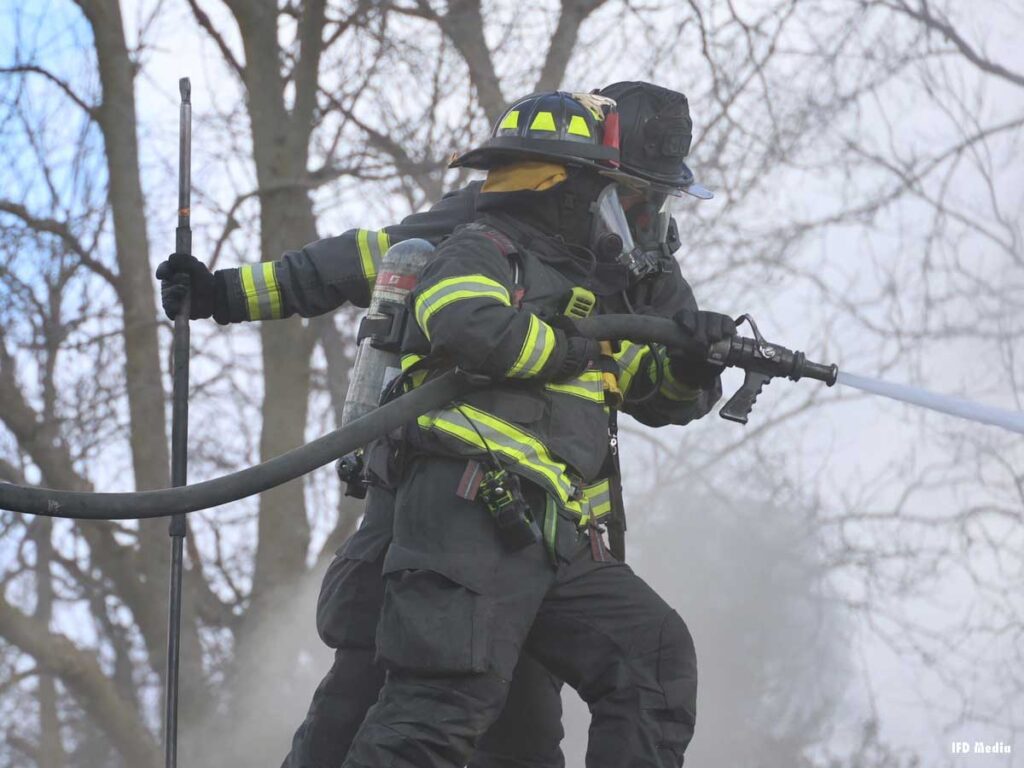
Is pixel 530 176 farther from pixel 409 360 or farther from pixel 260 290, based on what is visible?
pixel 260 290

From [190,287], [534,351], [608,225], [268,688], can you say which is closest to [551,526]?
[534,351]

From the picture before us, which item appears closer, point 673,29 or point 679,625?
point 679,625

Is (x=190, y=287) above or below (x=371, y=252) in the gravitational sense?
below

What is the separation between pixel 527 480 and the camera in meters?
2.97

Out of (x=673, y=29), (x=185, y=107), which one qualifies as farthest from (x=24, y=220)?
(x=185, y=107)

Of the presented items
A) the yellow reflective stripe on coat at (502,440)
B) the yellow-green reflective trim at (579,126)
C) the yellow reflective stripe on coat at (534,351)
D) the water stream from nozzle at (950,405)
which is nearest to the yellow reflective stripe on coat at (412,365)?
the yellow reflective stripe on coat at (502,440)

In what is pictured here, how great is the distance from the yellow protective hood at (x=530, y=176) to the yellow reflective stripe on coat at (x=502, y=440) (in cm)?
51

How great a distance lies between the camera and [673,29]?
839 centimetres

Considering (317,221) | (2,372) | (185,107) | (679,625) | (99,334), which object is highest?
(317,221)

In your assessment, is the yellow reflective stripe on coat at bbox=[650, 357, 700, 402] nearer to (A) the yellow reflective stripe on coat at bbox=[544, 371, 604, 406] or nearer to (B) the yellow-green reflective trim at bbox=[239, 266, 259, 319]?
(A) the yellow reflective stripe on coat at bbox=[544, 371, 604, 406]

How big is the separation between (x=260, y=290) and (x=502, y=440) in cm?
76

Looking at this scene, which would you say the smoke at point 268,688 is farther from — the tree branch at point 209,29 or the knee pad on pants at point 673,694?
the knee pad on pants at point 673,694

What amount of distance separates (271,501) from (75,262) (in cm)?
174

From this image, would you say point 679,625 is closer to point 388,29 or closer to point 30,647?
point 30,647
